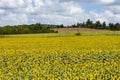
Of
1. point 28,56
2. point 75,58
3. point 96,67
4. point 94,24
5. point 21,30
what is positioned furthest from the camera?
point 94,24

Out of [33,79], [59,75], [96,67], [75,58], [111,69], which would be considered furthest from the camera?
[75,58]

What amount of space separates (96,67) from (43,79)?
3030mm

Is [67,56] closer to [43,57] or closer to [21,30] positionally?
[43,57]

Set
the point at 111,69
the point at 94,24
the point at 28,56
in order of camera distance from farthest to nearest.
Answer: the point at 94,24 < the point at 28,56 < the point at 111,69

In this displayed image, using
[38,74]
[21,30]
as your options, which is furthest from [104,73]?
[21,30]

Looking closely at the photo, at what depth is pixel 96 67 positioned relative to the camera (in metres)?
12.2

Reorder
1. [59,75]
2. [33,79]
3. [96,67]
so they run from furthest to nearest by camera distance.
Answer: [96,67], [59,75], [33,79]

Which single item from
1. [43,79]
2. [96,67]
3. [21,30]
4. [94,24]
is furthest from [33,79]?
[94,24]

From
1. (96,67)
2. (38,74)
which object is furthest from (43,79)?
(96,67)

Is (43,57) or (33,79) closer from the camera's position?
(33,79)

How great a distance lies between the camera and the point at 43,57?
17781 mm

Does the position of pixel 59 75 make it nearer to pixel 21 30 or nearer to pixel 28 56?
pixel 28 56

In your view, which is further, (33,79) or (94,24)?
(94,24)

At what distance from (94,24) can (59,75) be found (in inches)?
4367
